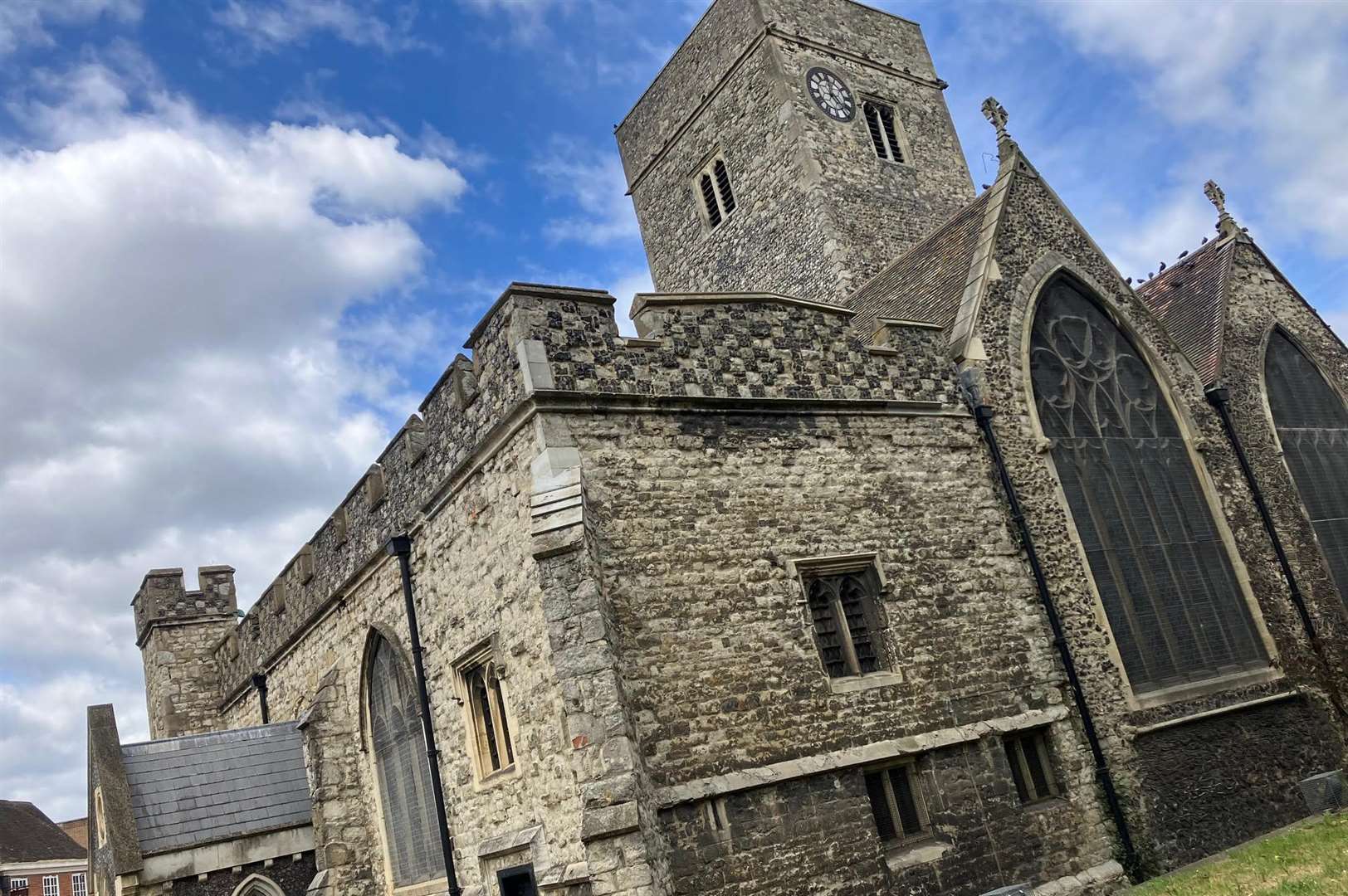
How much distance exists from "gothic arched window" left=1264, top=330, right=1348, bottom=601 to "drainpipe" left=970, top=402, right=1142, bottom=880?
21.4ft

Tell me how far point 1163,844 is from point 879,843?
4.12m

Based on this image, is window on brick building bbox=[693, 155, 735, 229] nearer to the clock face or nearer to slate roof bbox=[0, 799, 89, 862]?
the clock face

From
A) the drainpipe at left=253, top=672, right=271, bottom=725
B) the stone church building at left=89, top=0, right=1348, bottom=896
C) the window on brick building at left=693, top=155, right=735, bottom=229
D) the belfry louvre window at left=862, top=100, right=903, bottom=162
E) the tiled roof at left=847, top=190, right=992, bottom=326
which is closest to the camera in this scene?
the stone church building at left=89, top=0, right=1348, bottom=896

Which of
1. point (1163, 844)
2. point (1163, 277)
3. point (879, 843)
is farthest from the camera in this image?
point (1163, 277)

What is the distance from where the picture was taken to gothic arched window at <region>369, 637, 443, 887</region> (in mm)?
13398

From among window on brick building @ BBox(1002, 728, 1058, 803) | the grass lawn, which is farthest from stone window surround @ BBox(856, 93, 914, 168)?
the grass lawn

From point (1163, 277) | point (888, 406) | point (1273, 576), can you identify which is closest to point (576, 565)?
point (888, 406)

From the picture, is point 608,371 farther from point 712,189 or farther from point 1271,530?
point 712,189

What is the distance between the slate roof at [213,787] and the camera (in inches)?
560

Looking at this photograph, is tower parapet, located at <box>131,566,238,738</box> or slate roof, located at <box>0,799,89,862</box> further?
slate roof, located at <box>0,799,89,862</box>

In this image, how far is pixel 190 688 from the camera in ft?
74.6

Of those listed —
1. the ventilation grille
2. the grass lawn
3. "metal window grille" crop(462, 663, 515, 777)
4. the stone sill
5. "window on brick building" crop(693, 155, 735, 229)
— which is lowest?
the grass lawn

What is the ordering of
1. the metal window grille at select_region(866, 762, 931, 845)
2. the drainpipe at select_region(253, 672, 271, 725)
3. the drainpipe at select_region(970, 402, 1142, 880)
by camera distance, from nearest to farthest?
the metal window grille at select_region(866, 762, 931, 845) → the drainpipe at select_region(970, 402, 1142, 880) → the drainpipe at select_region(253, 672, 271, 725)

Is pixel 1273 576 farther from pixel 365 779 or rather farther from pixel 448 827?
pixel 365 779
